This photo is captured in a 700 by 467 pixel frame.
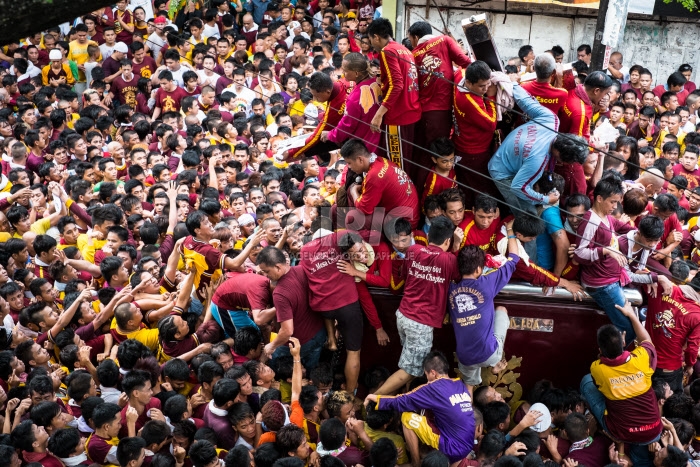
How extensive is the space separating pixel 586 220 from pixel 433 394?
6.17 feet

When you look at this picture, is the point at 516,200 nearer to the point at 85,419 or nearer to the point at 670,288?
the point at 670,288

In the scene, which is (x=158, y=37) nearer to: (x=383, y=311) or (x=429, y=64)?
(x=429, y=64)

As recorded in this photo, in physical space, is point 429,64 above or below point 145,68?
above

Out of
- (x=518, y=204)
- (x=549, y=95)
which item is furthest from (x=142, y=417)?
(x=549, y=95)

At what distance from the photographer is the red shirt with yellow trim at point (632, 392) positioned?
19.9 ft

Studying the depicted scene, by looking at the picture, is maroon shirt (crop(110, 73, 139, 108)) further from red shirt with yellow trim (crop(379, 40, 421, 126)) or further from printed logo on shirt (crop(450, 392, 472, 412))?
printed logo on shirt (crop(450, 392, 472, 412))

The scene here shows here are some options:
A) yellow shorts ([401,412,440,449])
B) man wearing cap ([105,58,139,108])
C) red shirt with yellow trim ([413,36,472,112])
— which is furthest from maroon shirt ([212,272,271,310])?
man wearing cap ([105,58,139,108])

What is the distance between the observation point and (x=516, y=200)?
6621mm

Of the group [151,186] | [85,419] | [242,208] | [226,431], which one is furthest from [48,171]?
[226,431]

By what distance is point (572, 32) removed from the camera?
47.7 ft

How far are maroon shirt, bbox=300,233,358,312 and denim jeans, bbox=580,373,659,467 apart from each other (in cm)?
204

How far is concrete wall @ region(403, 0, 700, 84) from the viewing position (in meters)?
14.4

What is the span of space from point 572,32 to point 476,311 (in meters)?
9.98

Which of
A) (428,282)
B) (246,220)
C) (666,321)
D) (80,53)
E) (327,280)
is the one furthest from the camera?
(80,53)
